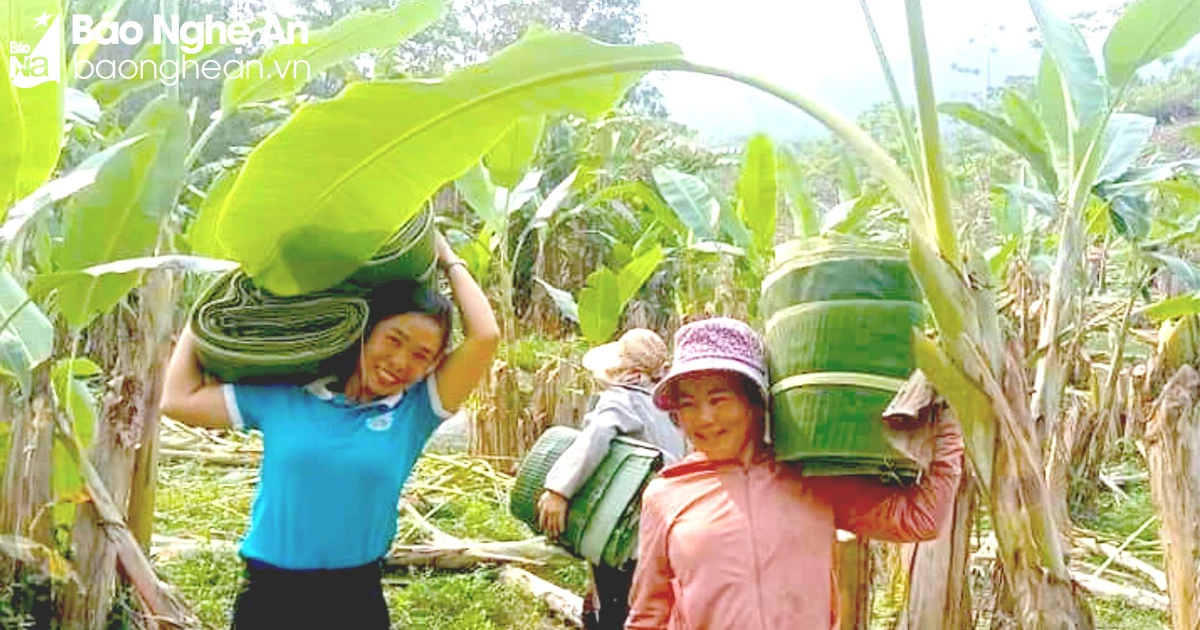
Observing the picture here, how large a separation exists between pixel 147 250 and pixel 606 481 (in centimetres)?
101

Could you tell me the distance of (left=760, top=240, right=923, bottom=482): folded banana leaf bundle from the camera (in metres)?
1.32

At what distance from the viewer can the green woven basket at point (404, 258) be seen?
61.7 inches

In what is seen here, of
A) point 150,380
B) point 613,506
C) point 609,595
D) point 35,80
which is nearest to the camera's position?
point 35,80

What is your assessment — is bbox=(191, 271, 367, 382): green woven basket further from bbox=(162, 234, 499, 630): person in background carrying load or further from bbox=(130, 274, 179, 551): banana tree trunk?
bbox=(130, 274, 179, 551): banana tree trunk

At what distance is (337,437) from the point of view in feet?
5.25

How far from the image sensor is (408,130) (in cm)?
135

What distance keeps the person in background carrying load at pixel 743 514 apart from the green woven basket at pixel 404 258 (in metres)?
0.38

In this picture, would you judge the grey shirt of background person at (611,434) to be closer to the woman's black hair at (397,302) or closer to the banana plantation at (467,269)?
the banana plantation at (467,269)

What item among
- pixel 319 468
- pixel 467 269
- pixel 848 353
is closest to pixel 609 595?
pixel 467 269

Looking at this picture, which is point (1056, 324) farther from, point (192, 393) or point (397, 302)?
point (192, 393)

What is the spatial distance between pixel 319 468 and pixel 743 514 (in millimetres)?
577

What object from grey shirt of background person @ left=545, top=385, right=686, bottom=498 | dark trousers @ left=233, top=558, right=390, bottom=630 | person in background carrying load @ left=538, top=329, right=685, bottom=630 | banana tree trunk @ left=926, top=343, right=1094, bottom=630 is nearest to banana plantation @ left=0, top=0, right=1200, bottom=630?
banana tree trunk @ left=926, top=343, right=1094, bottom=630

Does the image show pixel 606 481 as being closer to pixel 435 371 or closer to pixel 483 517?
pixel 435 371

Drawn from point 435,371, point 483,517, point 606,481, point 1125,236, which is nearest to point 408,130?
point 435,371
